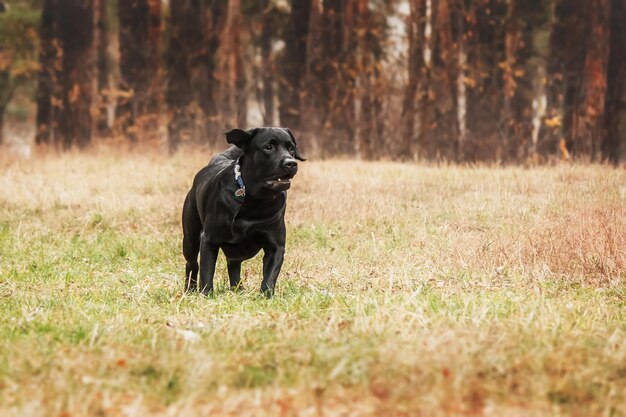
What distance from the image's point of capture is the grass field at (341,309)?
4.12 meters

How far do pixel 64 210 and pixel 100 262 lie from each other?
134 inches

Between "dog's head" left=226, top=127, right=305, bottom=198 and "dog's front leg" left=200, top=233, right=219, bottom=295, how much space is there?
1.99 ft

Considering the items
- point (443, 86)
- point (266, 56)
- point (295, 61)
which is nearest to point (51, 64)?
point (295, 61)

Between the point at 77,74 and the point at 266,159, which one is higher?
the point at 77,74

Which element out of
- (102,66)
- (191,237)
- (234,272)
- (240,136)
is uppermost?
(102,66)

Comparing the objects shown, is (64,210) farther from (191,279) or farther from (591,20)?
(591,20)

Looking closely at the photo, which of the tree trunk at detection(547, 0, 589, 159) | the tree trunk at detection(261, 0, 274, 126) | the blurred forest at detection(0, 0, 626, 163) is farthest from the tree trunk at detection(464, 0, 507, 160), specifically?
the tree trunk at detection(261, 0, 274, 126)

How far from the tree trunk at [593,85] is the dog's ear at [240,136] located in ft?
45.1

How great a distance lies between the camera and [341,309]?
5.97 metres

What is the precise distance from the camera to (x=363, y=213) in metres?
11.2

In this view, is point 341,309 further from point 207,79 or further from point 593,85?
point 207,79

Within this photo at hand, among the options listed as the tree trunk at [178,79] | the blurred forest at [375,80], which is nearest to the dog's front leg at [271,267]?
the blurred forest at [375,80]

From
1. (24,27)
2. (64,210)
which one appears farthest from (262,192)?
(24,27)

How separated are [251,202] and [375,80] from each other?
14.2m
